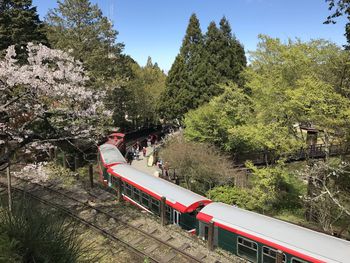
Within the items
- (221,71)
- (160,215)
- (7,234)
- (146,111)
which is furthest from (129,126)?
(7,234)

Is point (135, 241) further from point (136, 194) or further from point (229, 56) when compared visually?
point (229, 56)

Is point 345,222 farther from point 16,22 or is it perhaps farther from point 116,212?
point 16,22

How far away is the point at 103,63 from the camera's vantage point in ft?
103

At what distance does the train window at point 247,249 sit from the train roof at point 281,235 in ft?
1.15

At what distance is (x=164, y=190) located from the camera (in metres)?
16.9

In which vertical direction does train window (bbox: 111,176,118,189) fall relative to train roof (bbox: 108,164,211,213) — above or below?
below

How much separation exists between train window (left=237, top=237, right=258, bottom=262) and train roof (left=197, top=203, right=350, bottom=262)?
351mm

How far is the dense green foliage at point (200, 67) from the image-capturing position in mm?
31688

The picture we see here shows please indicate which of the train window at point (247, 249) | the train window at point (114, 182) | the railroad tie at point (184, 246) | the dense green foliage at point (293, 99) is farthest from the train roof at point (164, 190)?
the dense green foliage at point (293, 99)

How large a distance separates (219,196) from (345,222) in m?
7.43

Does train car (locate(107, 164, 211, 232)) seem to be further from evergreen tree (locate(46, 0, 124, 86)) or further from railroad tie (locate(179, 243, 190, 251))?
evergreen tree (locate(46, 0, 124, 86))

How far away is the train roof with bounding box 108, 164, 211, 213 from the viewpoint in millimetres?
15367

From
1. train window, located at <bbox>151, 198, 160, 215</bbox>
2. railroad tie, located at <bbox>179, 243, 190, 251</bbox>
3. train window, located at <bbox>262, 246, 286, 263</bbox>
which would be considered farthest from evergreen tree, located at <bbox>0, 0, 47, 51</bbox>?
train window, located at <bbox>262, 246, 286, 263</bbox>

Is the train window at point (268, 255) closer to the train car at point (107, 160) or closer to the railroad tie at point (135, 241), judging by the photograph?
the railroad tie at point (135, 241)
